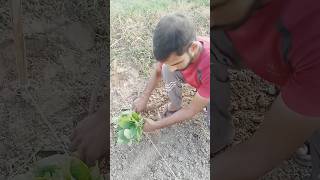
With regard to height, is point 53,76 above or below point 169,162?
above

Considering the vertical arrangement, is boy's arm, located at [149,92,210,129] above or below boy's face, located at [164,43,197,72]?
below

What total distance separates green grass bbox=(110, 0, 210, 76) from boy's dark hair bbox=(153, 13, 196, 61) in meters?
0.02

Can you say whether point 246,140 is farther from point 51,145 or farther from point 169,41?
point 51,145

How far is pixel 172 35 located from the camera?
1.80 m

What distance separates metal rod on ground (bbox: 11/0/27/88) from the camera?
69.9 inches

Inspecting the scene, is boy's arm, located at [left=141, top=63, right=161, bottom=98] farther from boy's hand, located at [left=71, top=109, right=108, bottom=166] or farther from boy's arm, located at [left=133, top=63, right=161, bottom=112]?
boy's hand, located at [left=71, top=109, right=108, bottom=166]

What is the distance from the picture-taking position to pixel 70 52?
1.81 metres

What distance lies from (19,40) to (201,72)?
57 centimetres

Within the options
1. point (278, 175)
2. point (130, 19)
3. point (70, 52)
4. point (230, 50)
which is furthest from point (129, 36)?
point (278, 175)

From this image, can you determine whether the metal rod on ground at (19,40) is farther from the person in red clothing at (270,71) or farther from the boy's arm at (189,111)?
the person in red clothing at (270,71)

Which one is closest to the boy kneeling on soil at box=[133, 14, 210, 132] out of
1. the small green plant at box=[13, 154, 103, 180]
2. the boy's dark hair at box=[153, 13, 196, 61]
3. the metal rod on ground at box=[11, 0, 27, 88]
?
the boy's dark hair at box=[153, 13, 196, 61]

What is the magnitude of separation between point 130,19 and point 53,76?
302mm

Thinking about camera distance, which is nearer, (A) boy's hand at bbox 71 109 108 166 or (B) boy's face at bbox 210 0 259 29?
(B) boy's face at bbox 210 0 259 29

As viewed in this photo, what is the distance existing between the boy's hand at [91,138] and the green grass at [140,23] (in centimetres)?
20
